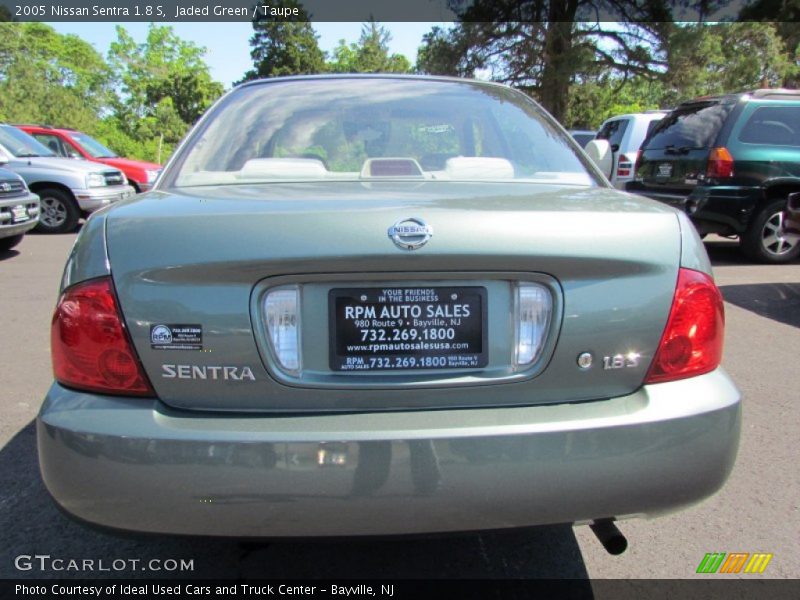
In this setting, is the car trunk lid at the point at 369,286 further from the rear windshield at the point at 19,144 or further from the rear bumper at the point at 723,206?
the rear windshield at the point at 19,144

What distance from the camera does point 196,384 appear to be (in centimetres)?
161

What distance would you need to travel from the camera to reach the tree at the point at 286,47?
5303 centimetres

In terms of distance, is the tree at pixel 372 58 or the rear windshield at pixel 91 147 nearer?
the rear windshield at pixel 91 147

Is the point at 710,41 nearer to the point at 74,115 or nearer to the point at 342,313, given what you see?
the point at 342,313

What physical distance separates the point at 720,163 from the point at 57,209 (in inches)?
393

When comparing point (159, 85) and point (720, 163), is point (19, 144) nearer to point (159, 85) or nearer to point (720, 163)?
point (720, 163)

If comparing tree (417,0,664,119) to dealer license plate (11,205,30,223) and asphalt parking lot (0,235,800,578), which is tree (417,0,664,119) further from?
asphalt parking lot (0,235,800,578)

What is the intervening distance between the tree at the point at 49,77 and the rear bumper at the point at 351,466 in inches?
1366

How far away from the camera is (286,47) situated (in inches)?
2117

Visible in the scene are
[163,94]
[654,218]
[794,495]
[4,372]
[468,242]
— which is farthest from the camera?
[163,94]

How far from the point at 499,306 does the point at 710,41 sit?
22.7m

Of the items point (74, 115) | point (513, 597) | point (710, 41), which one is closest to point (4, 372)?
point (513, 597)

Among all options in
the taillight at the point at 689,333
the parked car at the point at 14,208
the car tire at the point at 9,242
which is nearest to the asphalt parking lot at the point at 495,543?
the taillight at the point at 689,333

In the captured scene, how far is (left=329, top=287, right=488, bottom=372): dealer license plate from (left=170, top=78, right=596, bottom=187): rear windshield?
78cm
